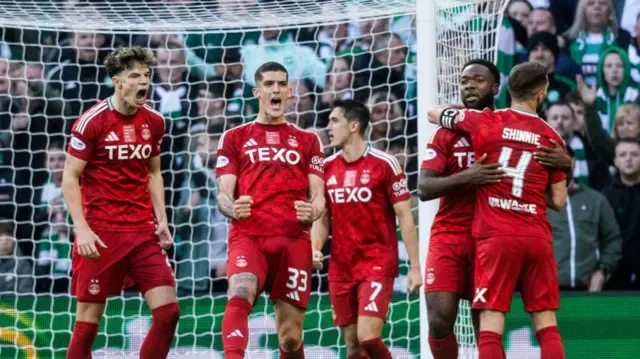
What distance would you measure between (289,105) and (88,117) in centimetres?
348

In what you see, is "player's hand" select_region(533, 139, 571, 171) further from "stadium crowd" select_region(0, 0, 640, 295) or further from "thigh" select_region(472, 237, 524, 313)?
"stadium crowd" select_region(0, 0, 640, 295)

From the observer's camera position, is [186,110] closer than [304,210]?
No

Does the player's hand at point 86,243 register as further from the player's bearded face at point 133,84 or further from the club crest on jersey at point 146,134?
the player's bearded face at point 133,84

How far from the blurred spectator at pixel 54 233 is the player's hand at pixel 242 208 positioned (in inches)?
122

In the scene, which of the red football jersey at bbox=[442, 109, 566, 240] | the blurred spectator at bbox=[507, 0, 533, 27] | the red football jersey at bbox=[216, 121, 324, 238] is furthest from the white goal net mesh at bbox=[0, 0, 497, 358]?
the red football jersey at bbox=[442, 109, 566, 240]

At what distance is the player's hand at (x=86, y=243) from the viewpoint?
7023 mm

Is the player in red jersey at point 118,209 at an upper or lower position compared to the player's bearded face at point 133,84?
lower

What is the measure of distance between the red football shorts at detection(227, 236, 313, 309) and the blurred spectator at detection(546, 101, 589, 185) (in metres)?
3.16

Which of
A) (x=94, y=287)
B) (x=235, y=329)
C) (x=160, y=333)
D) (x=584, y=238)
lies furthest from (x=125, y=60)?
(x=584, y=238)

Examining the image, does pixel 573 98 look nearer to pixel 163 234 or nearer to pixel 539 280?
pixel 539 280

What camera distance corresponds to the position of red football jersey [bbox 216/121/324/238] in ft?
23.8

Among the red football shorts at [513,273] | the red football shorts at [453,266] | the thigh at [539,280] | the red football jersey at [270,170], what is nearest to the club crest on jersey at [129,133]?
the red football jersey at [270,170]

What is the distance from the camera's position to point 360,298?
26.2 ft

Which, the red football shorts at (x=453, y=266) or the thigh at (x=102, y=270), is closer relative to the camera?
the red football shorts at (x=453, y=266)
